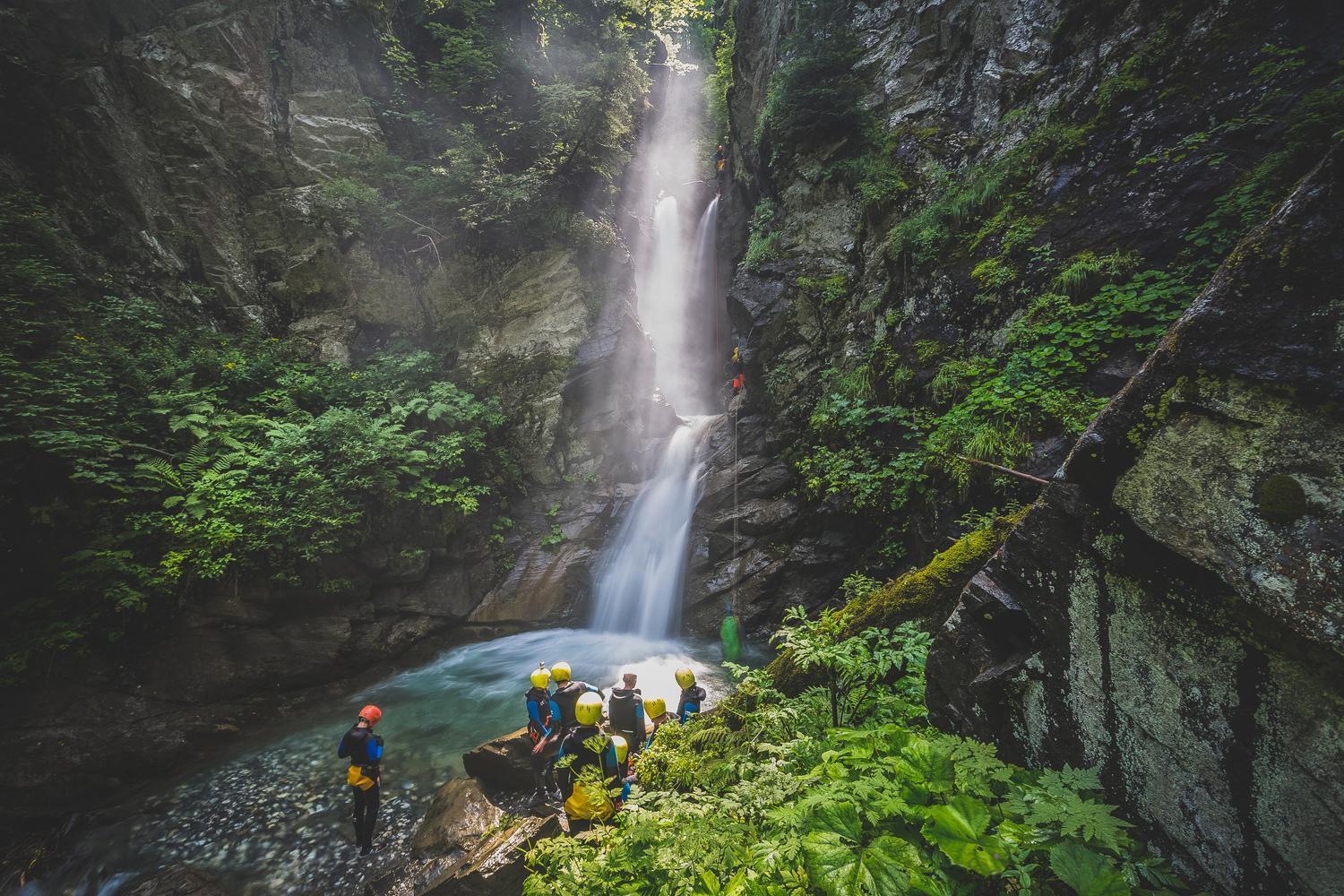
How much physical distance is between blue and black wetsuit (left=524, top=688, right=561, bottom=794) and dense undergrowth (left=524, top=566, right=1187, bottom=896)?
2618 millimetres

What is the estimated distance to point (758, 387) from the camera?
1160 cm

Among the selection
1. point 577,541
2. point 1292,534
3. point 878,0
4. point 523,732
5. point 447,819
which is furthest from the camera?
point 577,541

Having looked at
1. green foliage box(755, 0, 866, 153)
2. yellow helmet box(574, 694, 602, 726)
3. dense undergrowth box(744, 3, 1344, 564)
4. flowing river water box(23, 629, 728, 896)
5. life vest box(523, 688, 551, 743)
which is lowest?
flowing river water box(23, 629, 728, 896)

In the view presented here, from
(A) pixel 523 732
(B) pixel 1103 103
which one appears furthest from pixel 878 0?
(A) pixel 523 732

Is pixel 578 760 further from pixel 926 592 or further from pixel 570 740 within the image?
pixel 926 592

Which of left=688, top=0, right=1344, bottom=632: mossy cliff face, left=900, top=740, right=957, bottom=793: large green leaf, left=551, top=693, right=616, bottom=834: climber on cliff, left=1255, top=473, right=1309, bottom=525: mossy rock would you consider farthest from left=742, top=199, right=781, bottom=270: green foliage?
left=900, top=740, right=957, bottom=793: large green leaf

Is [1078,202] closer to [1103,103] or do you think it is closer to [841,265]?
[1103,103]

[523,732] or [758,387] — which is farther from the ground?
[758,387]

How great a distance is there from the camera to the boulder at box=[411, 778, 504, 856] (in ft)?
16.1

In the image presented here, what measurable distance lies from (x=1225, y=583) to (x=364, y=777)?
7389 mm

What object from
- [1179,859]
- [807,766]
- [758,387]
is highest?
[758,387]

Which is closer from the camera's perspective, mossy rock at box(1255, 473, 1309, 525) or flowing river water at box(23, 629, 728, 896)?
mossy rock at box(1255, 473, 1309, 525)

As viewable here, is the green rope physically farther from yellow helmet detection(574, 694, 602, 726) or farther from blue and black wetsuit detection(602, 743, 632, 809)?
yellow helmet detection(574, 694, 602, 726)

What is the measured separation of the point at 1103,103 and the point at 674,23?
896 inches
